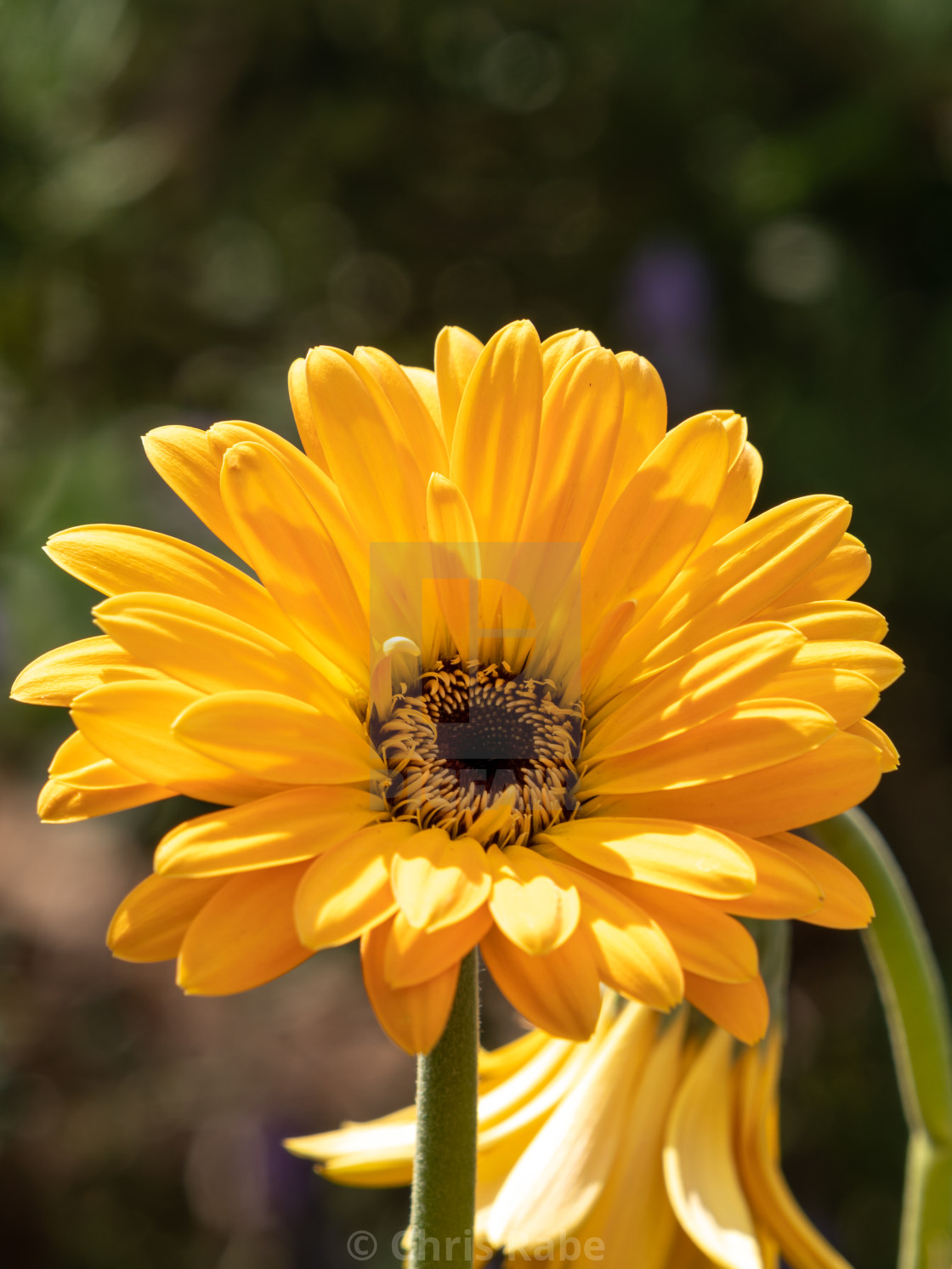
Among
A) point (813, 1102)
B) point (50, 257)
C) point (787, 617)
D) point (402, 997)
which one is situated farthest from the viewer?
point (50, 257)

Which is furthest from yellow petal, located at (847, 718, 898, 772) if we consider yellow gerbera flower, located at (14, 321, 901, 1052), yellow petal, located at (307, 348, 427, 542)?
yellow petal, located at (307, 348, 427, 542)

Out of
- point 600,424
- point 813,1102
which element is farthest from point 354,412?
point 813,1102

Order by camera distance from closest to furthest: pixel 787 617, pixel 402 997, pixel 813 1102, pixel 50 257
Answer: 1. pixel 402 997
2. pixel 787 617
3. pixel 813 1102
4. pixel 50 257

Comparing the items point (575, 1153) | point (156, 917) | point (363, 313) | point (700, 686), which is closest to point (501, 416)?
point (700, 686)

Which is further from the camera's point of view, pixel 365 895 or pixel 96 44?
pixel 96 44

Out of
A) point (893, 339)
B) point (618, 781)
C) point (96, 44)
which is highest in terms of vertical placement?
point (96, 44)

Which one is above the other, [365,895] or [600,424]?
[600,424]

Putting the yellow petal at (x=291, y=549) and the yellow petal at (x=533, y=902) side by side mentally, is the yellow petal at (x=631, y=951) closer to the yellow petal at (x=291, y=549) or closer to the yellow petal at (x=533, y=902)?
the yellow petal at (x=533, y=902)

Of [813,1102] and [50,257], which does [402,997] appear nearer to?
[813,1102]
